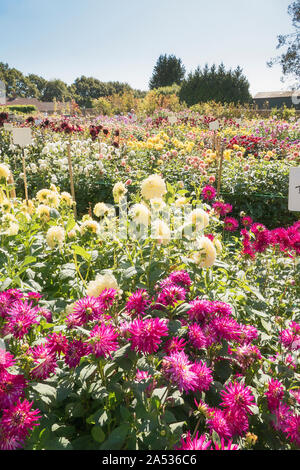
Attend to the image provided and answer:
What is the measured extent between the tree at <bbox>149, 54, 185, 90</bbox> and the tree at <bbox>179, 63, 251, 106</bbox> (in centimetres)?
1375

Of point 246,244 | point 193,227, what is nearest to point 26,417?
point 193,227

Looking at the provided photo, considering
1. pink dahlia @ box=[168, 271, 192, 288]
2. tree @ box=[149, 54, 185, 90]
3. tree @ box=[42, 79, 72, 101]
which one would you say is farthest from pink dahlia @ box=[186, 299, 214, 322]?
tree @ box=[42, 79, 72, 101]

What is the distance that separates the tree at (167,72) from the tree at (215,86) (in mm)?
13754

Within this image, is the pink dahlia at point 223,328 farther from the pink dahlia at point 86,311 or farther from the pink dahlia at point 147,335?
the pink dahlia at point 86,311

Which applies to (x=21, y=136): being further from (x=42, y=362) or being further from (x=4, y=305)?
(x=42, y=362)

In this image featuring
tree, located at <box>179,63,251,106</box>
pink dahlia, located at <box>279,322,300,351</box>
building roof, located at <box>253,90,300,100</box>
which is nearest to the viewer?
pink dahlia, located at <box>279,322,300,351</box>

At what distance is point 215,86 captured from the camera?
26469 mm

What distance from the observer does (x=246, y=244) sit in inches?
65.4

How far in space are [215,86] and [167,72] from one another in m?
16.5

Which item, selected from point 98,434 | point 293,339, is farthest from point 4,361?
point 293,339

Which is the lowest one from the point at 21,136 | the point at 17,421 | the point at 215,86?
the point at 17,421

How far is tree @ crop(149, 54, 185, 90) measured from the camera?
4009cm

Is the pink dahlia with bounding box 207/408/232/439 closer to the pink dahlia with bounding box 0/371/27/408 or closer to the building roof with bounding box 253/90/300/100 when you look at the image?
the pink dahlia with bounding box 0/371/27/408
